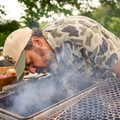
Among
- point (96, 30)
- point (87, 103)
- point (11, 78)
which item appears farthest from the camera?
point (11, 78)

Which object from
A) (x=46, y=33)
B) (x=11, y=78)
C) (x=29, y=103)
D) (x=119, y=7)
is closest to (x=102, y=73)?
(x=46, y=33)

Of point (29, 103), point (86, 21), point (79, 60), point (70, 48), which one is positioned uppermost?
point (86, 21)

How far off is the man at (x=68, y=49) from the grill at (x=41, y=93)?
197 millimetres

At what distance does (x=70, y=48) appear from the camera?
1625mm

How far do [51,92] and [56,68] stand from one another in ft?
1.11

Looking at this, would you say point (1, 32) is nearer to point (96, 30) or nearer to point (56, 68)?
point (56, 68)

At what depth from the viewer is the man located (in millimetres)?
1511

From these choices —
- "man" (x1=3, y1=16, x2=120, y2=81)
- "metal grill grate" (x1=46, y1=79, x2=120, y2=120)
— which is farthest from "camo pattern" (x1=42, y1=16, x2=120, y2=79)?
"metal grill grate" (x1=46, y1=79, x2=120, y2=120)

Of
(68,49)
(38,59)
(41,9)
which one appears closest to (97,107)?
(68,49)

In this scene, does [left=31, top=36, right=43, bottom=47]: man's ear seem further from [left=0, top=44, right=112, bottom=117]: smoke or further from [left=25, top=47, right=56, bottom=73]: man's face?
[left=0, top=44, right=112, bottom=117]: smoke

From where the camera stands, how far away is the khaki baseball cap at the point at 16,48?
157cm

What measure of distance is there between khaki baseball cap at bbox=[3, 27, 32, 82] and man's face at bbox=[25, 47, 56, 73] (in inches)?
3.1

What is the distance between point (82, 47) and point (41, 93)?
0.85 meters

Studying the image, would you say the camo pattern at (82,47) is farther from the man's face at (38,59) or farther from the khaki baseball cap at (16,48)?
the khaki baseball cap at (16,48)
